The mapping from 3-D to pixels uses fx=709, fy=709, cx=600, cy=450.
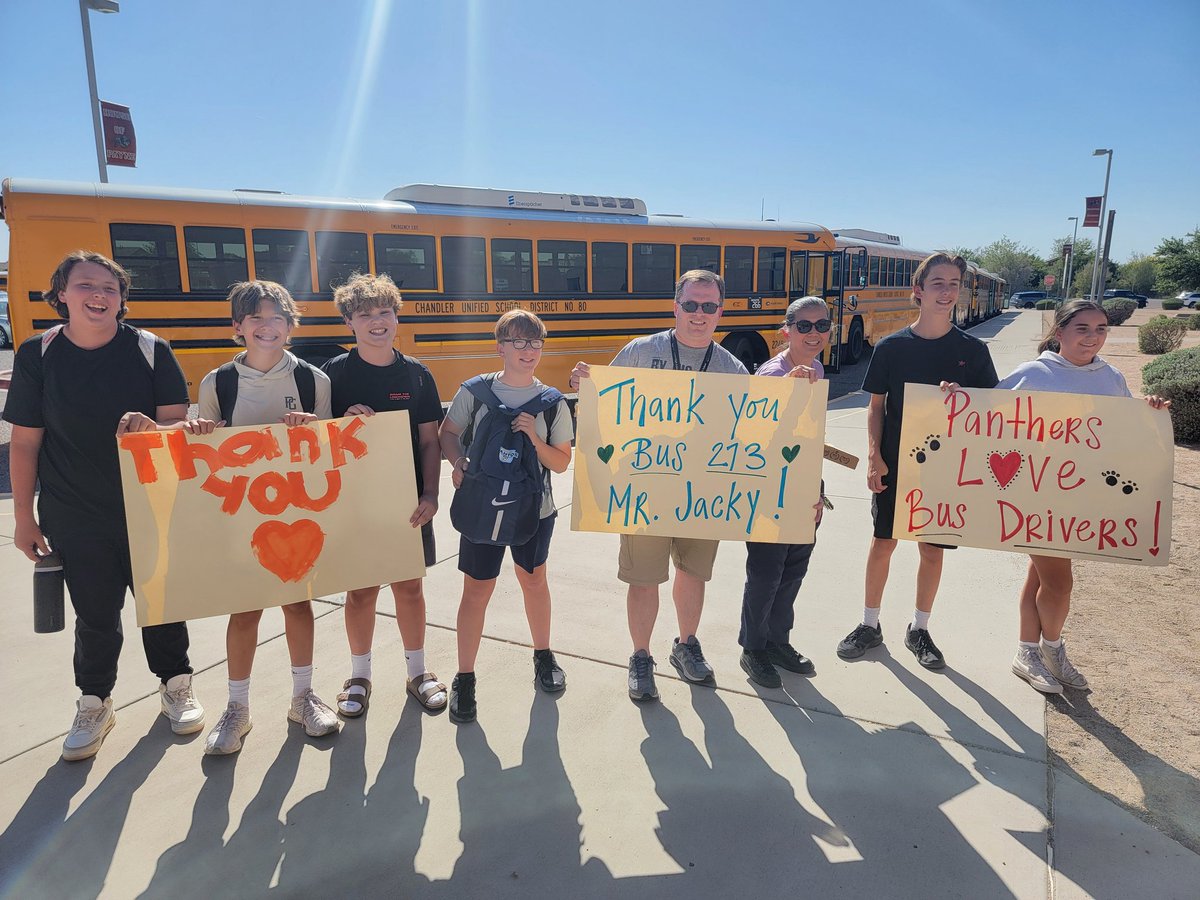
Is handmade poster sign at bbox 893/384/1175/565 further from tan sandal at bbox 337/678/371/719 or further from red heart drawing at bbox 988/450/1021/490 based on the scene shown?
tan sandal at bbox 337/678/371/719

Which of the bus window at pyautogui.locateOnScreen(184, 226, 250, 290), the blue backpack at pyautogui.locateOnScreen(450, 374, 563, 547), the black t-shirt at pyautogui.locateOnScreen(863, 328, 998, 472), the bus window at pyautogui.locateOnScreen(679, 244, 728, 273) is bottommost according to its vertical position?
the blue backpack at pyautogui.locateOnScreen(450, 374, 563, 547)

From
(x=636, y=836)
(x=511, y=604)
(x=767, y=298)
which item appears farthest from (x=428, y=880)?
(x=767, y=298)

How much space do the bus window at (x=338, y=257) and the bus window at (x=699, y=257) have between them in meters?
5.05

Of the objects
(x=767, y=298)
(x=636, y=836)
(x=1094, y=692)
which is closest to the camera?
(x=636, y=836)

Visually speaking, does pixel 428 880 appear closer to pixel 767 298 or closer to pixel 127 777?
pixel 127 777

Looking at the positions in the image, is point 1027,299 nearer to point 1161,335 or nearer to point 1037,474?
point 1161,335

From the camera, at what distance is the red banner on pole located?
11367 millimetres

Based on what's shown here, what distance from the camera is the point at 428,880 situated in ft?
6.98

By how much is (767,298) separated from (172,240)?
9.21 m

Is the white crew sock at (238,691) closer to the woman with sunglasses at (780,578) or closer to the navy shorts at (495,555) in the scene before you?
the navy shorts at (495,555)

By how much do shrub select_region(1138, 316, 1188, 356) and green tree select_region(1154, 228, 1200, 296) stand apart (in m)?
40.1

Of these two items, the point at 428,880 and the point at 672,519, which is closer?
the point at 428,880

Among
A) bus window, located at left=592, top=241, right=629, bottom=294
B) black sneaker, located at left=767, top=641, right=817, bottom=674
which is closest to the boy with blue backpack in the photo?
black sneaker, located at left=767, top=641, right=817, bottom=674

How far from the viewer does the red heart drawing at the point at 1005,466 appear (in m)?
3.03
